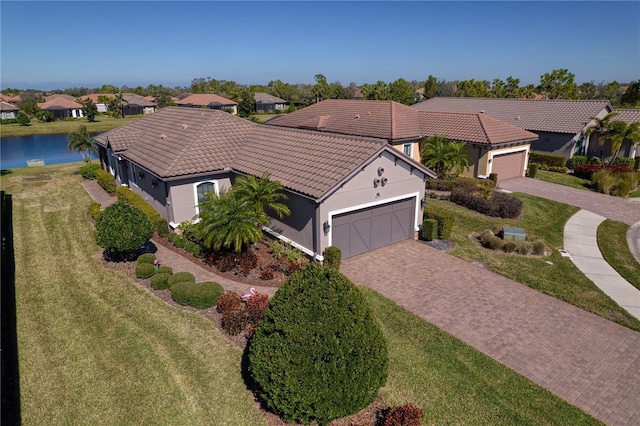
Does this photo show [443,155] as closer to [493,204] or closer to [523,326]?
[493,204]

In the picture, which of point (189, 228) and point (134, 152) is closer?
point (189, 228)

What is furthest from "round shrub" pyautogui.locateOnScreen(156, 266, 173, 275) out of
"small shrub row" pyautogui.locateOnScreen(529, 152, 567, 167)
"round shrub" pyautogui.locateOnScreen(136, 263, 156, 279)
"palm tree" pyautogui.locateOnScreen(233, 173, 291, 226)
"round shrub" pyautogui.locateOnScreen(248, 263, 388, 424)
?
"small shrub row" pyautogui.locateOnScreen(529, 152, 567, 167)

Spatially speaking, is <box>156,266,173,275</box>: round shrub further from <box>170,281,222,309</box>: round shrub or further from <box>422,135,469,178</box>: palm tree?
<box>422,135,469,178</box>: palm tree

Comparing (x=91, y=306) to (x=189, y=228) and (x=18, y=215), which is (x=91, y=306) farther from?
(x=18, y=215)

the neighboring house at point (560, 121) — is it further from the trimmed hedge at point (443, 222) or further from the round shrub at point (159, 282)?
the round shrub at point (159, 282)

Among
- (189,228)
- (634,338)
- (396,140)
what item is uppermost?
(396,140)

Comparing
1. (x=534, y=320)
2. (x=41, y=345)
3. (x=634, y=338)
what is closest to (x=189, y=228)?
(x=41, y=345)

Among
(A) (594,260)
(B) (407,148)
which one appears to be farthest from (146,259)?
(B) (407,148)

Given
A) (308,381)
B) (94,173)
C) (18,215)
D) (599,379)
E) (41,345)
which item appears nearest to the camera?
(308,381)
